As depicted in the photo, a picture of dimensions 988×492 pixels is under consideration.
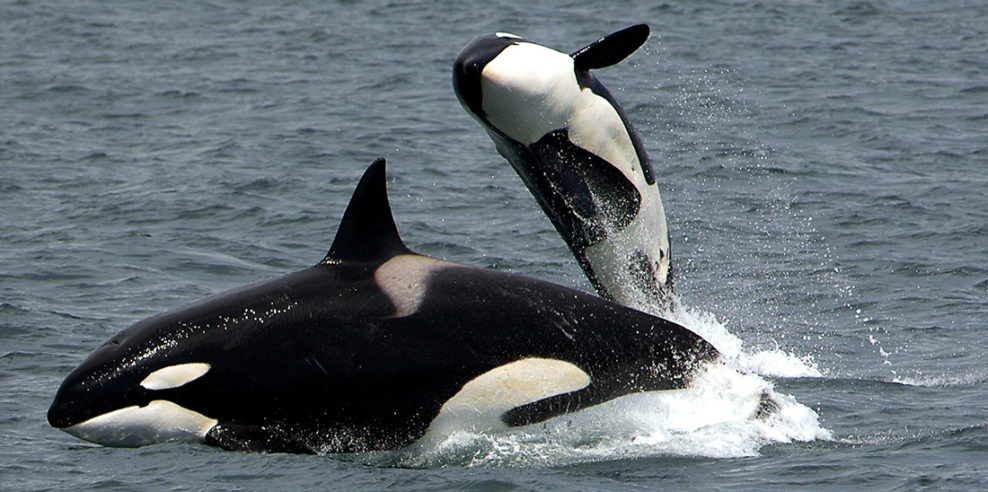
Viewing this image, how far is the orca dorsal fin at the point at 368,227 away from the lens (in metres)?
8.65

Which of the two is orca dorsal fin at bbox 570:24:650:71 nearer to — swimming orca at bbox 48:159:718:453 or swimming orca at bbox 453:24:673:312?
swimming orca at bbox 453:24:673:312

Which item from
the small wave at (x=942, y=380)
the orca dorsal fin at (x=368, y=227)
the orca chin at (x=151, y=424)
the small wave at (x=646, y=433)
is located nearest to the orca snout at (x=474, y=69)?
the orca dorsal fin at (x=368, y=227)

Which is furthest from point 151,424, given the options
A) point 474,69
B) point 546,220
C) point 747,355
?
point 546,220

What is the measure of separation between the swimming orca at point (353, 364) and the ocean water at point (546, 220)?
190mm

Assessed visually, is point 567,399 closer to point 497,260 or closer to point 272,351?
point 272,351

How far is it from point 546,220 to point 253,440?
923cm

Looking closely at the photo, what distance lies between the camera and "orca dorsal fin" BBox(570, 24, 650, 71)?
1001 centimetres

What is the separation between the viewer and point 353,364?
8398 mm

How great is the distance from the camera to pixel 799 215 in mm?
17000

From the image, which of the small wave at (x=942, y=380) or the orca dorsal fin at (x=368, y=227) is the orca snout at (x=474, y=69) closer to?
the orca dorsal fin at (x=368, y=227)

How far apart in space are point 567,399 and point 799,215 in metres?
9.11

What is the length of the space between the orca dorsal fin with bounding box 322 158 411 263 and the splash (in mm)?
1279

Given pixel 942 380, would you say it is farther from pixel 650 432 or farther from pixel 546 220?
pixel 546 220

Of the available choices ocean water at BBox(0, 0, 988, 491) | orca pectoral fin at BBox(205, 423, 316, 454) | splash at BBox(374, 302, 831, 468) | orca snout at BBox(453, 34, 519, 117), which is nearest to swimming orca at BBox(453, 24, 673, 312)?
orca snout at BBox(453, 34, 519, 117)
